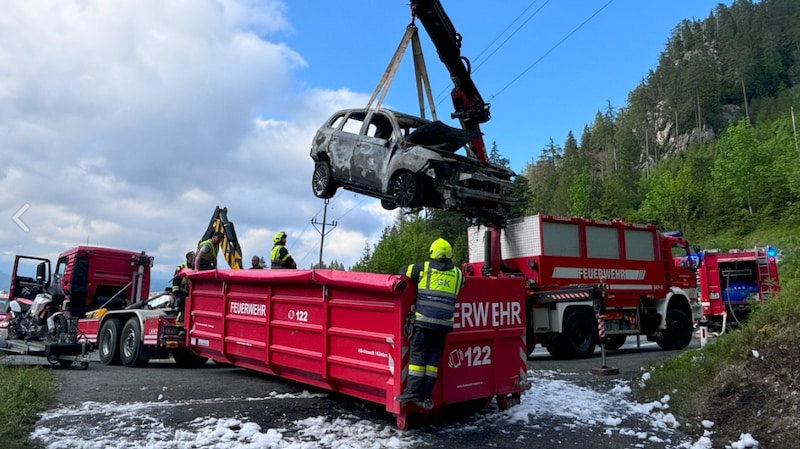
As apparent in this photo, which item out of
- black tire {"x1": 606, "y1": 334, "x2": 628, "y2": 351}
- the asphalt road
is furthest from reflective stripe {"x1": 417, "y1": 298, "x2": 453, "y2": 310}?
black tire {"x1": 606, "y1": 334, "x2": 628, "y2": 351}

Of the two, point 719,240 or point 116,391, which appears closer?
point 116,391

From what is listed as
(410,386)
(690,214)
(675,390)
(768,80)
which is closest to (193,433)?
(410,386)

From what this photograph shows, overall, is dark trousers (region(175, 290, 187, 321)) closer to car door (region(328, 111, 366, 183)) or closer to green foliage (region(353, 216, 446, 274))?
car door (region(328, 111, 366, 183))

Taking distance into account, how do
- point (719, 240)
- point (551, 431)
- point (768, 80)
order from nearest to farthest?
point (551, 431)
point (719, 240)
point (768, 80)

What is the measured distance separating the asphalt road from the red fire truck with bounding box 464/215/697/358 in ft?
7.42

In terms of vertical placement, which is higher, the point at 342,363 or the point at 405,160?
the point at 405,160

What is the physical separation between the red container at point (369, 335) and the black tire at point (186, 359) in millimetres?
2687

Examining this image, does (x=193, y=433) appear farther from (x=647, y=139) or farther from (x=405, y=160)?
(x=647, y=139)

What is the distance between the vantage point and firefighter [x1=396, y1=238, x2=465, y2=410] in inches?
197

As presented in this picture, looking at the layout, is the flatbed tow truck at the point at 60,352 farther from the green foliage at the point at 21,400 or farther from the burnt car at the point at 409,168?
the burnt car at the point at 409,168

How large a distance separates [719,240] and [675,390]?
4857 centimetres

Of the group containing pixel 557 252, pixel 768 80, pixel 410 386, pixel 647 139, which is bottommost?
pixel 410 386

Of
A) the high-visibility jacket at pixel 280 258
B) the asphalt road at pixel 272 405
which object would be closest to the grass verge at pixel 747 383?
the asphalt road at pixel 272 405

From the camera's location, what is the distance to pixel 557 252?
37.1ft
